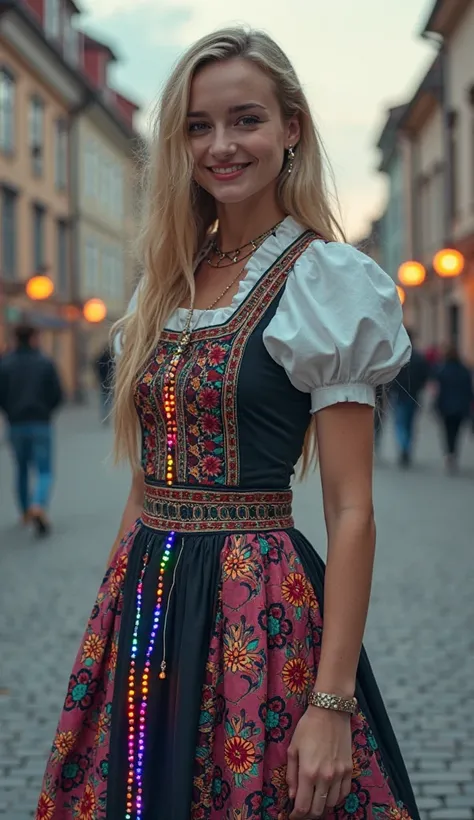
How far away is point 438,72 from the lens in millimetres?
29766

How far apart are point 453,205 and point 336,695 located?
2602cm

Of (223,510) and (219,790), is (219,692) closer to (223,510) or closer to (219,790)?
(219,790)

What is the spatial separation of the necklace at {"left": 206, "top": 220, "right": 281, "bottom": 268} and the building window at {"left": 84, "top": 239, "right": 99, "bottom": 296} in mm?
35760

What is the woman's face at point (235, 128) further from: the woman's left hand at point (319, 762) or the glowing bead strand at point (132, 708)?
the woman's left hand at point (319, 762)

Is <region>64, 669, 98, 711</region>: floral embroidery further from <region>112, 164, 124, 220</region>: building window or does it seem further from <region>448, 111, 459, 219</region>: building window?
<region>112, 164, 124, 220</region>: building window

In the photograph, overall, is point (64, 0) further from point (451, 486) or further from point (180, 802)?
point (180, 802)

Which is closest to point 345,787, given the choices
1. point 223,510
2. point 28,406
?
point 223,510

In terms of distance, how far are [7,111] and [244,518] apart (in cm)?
2681

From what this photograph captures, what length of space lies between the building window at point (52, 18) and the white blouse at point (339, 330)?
3076 centimetres

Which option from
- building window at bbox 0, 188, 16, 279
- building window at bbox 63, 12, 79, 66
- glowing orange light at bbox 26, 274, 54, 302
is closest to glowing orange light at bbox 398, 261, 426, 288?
glowing orange light at bbox 26, 274, 54, 302

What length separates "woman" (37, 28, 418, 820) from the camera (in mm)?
1768

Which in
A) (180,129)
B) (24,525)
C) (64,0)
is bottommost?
(24,525)

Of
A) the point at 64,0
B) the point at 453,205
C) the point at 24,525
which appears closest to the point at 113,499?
the point at 24,525

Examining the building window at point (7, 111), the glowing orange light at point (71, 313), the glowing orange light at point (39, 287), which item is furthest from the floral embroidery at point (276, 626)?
the glowing orange light at point (71, 313)
